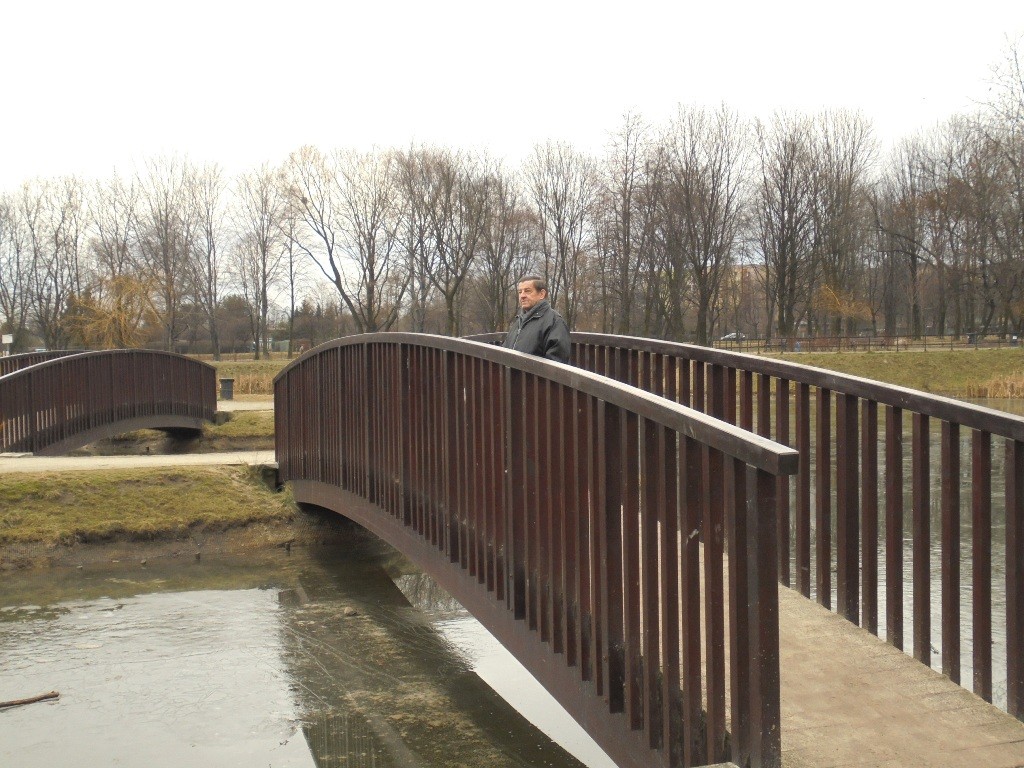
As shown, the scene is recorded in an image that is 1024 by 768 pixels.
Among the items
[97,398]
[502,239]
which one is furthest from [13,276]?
[97,398]

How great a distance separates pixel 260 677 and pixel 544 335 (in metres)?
2.91

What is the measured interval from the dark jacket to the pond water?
6.89ft

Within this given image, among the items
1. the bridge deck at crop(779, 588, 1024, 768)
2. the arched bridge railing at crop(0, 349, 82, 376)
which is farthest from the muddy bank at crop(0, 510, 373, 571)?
the arched bridge railing at crop(0, 349, 82, 376)

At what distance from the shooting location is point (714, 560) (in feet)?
10.6

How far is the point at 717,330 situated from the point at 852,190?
65.1 ft

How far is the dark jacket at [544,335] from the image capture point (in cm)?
586

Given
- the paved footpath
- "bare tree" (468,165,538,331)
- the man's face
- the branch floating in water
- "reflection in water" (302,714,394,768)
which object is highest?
"bare tree" (468,165,538,331)

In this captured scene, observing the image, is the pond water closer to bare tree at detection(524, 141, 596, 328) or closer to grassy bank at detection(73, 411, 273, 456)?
grassy bank at detection(73, 411, 273, 456)

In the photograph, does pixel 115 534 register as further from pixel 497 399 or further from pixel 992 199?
pixel 992 199

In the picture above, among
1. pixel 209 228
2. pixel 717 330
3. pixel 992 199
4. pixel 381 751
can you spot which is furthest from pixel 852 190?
pixel 381 751

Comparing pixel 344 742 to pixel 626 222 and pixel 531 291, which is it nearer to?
pixel 531 291

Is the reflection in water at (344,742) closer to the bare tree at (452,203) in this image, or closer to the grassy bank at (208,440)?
the grassy bank at (208,440)

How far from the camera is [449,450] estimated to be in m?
6.32

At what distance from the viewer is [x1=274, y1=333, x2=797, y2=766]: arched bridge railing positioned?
295 centimetres
